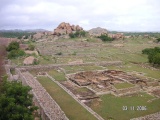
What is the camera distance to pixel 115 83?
83.2 feet

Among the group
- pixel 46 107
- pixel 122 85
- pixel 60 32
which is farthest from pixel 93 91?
pixel 60 32

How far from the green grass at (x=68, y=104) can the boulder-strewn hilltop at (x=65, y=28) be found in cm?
6563

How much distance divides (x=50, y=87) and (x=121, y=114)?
9978 mm

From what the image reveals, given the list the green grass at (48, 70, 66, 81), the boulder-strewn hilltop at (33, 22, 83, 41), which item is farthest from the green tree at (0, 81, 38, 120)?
the boulder-strewn hilltop at (33, 22, 83, 41)

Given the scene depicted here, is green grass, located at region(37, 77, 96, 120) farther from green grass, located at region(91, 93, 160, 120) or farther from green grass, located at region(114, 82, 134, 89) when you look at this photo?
green grass, located at region(114, 82, 134, 89)

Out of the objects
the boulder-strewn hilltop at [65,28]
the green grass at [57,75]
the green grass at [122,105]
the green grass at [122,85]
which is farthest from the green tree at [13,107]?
the boulder-strewn hilltop at [65,28]

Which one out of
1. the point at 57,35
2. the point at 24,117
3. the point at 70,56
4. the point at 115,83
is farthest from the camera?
the point at 57,35

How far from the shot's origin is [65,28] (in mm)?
94250

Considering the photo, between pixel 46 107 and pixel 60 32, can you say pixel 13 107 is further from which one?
pixel 60 32

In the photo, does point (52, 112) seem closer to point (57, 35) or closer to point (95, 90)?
point (95, 90)

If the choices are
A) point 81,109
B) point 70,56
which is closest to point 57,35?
point 70,56

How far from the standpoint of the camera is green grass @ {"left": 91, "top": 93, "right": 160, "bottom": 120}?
17062mm

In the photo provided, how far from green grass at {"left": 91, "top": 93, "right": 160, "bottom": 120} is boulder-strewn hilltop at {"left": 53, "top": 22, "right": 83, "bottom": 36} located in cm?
7068

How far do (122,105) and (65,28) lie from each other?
77994mm
